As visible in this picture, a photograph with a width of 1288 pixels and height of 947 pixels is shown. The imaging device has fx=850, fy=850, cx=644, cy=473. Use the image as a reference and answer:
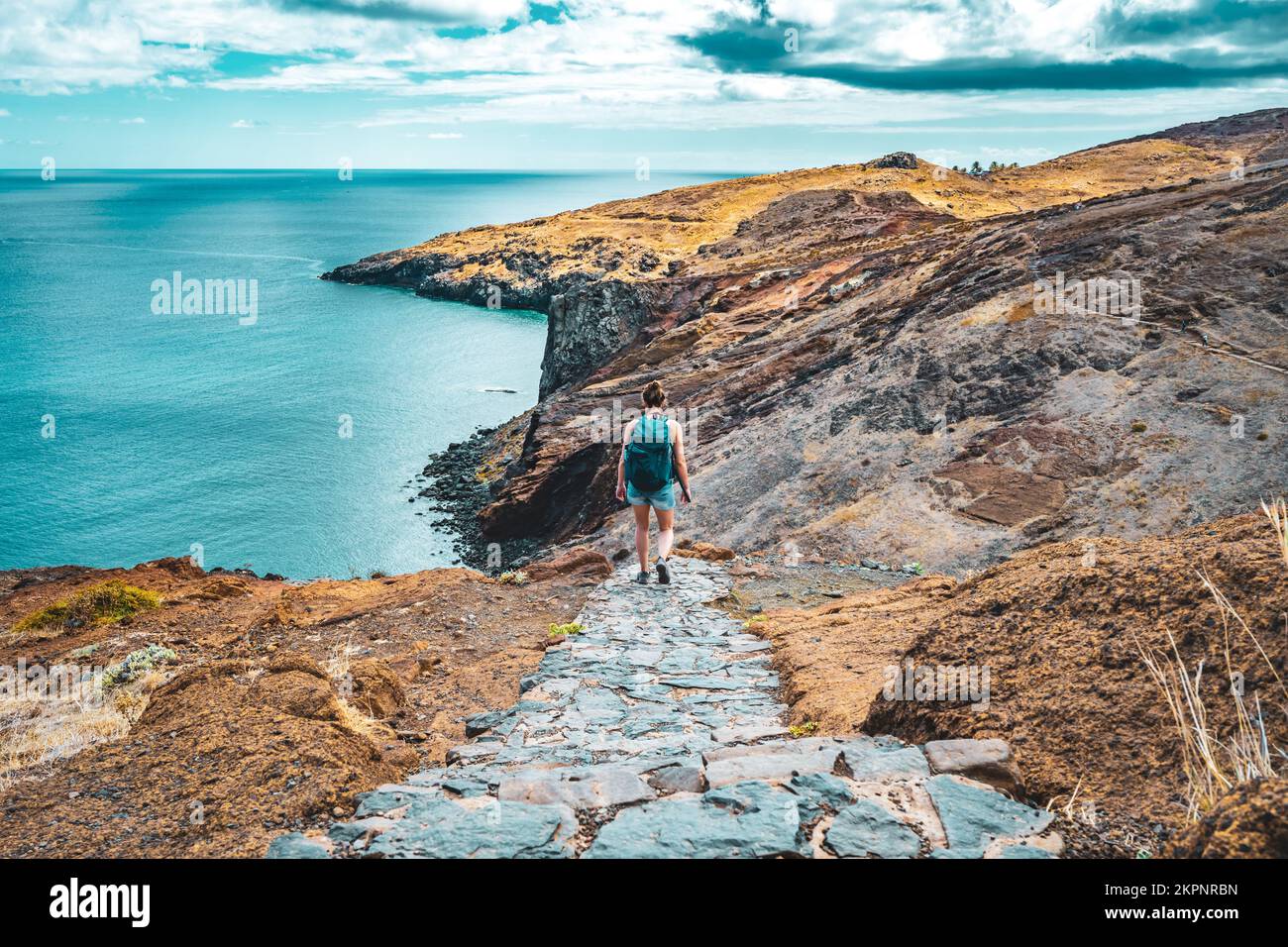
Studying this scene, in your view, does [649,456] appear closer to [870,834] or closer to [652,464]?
[652,464]

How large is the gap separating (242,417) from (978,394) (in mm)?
56705

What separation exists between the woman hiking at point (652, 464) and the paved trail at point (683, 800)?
524 cm

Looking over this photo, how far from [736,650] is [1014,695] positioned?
476 centimetres

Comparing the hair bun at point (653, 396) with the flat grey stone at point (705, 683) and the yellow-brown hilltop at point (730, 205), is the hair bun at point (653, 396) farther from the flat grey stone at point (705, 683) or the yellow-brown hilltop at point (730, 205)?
the yellow-brown hilltop at point (730, 205)

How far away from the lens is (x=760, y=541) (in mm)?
20344

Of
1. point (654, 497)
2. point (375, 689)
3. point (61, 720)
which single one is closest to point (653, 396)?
point (654, 497)

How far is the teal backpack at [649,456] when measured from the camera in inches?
484

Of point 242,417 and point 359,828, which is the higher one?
point 359,828

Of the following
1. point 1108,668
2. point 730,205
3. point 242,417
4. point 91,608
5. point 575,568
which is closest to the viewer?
point 1108,668

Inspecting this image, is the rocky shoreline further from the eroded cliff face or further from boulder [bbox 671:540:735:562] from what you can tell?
boulder [bbox 671:540:735:562]

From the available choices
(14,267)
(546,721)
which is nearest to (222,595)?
(546,721)

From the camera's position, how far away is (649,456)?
40.9 ft

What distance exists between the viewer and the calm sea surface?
42.9m

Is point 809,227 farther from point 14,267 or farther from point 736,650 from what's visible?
point 14,267
